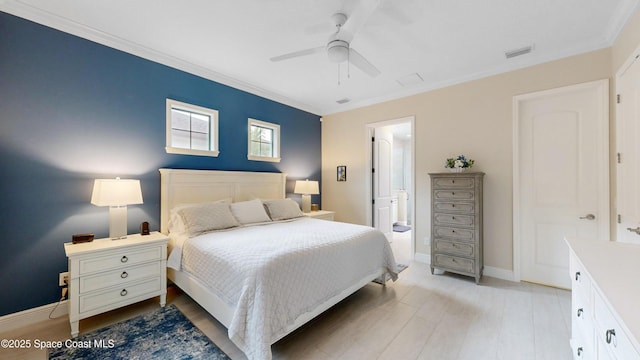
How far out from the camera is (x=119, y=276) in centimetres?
223

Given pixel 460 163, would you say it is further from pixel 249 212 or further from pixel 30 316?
pixel 30 316

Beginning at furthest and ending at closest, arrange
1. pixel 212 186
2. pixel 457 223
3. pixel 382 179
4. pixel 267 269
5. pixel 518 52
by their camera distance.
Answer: pixel 382 179
pixel 212 186
pixel 457 223
pixel 518 52
pixel 267 269

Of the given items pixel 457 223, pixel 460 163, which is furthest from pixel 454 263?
pixel 460 163

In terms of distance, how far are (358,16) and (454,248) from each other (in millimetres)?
2944

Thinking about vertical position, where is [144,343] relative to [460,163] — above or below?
below

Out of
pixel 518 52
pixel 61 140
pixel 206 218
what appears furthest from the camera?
pixel 518 52

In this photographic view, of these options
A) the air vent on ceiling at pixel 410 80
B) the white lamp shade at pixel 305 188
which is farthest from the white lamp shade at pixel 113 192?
the air vent on ceiling at pixel 410 80

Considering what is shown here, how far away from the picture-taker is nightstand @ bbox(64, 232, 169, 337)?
2.02m

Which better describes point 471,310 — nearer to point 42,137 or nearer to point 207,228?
point 207,228

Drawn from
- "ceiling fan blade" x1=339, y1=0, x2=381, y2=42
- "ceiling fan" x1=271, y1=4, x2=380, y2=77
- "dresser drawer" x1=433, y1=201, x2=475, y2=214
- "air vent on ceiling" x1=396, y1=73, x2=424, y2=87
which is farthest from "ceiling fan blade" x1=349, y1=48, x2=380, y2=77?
"dresser drawer" x1=433, y1=201, x2=475, y2=214

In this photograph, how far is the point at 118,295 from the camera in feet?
7.30

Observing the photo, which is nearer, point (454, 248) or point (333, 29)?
point (333, 29)

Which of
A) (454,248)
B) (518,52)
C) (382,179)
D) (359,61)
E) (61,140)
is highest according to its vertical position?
(518,52)

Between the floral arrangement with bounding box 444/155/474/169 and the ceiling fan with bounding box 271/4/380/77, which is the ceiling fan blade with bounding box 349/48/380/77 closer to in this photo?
the ceiling fan with bounding box 271/4/380/77
